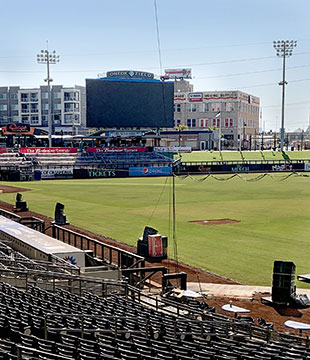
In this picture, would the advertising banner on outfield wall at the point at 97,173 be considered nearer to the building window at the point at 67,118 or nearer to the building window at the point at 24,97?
the building window at the point at 67,118

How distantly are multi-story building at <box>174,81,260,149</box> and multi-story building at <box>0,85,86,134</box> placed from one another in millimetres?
30186

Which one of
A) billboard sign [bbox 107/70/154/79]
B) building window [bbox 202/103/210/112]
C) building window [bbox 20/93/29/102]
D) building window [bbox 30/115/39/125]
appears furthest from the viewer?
building window [bbox 30/115/39/125]

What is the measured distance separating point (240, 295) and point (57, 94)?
14328 cm

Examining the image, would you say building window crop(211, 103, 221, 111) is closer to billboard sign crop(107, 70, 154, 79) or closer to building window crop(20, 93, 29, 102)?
building window crop(20, 93, 29, 102)

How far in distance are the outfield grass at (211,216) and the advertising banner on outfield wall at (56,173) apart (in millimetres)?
12296

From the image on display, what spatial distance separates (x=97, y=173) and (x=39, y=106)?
7478cm

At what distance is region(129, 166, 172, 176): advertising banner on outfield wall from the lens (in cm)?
8881

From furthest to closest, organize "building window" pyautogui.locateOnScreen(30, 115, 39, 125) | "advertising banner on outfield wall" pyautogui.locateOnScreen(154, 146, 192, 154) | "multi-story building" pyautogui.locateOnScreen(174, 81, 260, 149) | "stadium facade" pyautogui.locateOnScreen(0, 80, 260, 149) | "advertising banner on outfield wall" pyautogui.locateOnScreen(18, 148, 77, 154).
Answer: "building window" pyautogui.locateOnScreen(30, 115, 39, 125) → "stadium facade" pyautogui.locateOnScreen(0, 80, 260, 149) → "multi-story building" pyautogui.locateOnScreen(174, 81, 260, 149) → "advertising banner on outfield wall" pyautogui.locateOnScreen(154, 146, 192, 154) → "advertising banner on outfield wall" pyautogui.locateOnScreen(18, 148, 77, 154)

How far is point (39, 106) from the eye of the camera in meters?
154

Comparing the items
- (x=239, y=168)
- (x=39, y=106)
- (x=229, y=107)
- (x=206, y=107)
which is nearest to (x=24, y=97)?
(x=39, y=106)

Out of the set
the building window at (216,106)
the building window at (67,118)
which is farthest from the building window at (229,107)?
the building window at (67,118)

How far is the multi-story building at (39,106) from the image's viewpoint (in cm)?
15388

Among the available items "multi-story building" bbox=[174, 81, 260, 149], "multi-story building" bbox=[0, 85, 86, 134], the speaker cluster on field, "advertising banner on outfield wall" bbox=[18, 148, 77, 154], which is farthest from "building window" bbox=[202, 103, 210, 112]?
the speaker cluster on field

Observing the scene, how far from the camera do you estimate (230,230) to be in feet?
110
